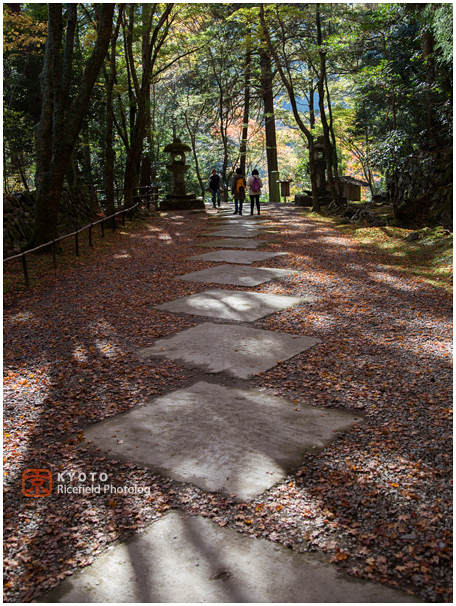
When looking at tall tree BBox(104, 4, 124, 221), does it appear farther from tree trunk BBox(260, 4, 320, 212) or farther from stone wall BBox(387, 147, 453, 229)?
stone wall BBox(387, 147, 453, 229)

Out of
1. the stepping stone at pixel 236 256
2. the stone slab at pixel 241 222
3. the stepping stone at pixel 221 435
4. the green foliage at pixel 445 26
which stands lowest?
the stepping stone at pixel 221 435

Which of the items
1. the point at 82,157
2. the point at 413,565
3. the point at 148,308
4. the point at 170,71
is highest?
the point at 170,71

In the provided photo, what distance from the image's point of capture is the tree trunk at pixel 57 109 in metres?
9.12

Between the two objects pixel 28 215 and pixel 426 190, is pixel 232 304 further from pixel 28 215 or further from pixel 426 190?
pixel 426 190

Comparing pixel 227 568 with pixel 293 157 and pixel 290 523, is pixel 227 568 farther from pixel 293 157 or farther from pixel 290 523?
pixel 293 157

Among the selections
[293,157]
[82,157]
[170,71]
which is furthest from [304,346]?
[293,157]

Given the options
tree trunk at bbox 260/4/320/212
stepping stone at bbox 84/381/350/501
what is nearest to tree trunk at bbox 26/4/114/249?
stepping stone at bbox 84/381/350/501

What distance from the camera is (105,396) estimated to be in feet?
12.7

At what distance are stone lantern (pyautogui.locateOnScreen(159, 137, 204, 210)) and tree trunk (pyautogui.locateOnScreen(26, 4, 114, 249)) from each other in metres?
10.3

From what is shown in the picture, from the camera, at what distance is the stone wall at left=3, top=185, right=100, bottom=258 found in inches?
391

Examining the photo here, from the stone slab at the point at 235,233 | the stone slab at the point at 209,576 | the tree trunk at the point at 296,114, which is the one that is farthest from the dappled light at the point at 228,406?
the tree trunk at the point at 296,114

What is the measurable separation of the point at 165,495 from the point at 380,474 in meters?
1.18

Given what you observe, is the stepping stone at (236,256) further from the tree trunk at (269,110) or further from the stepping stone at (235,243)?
the tree trunk at (269,110)

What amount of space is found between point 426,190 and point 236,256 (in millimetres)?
4894
